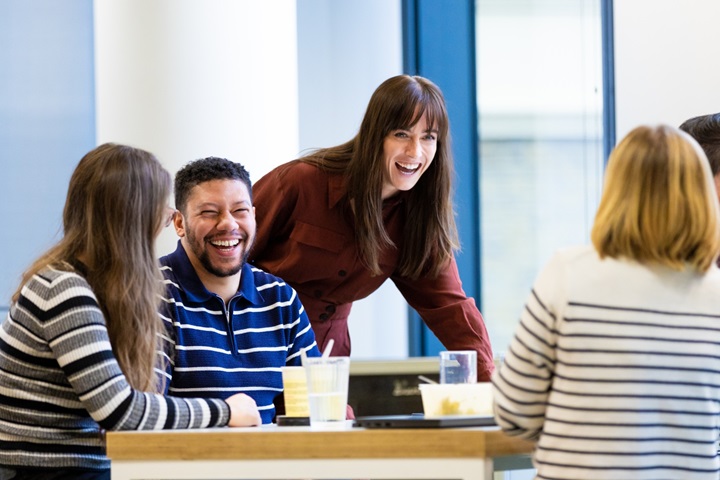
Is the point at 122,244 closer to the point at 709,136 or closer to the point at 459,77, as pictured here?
the point at 709,136

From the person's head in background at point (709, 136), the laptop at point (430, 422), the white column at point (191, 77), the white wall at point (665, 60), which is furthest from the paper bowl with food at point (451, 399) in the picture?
the white column at point (191, 77)

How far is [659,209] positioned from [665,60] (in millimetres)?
1682

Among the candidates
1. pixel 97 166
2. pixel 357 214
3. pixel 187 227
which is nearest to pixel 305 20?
pixel 357 214

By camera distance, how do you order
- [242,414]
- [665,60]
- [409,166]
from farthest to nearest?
[665,60] < [409,166] < [242,414]

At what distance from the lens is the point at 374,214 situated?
282 centimetres

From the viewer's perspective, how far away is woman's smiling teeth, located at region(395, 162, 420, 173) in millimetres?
2773

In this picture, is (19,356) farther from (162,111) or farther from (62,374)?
(162,111)

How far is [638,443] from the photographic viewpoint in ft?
5.36

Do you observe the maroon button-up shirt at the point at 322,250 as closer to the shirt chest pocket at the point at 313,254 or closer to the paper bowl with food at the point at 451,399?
the shirt chest pocket at the point at 313,254

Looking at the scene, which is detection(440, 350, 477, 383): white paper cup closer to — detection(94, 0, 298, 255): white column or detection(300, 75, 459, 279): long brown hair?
detection(300, 75, 459, 279): long brown hair

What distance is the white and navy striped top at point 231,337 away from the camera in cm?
230

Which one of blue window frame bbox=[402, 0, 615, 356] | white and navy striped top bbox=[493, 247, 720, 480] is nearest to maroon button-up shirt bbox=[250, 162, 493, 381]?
white and navy striped top bbox=[493, 247, 720, 480]

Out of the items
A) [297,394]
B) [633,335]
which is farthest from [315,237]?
[633,335]

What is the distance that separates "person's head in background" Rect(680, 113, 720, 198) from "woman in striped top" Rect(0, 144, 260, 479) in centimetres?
104
